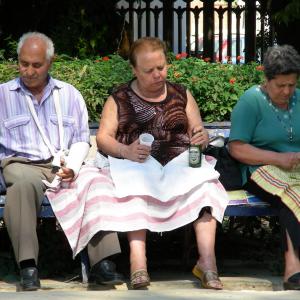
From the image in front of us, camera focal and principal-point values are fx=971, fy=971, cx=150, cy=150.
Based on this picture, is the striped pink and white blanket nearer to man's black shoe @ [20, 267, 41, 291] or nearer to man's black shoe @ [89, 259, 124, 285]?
man's black shoe @ [89, 259, 124, 285]

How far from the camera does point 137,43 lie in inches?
237

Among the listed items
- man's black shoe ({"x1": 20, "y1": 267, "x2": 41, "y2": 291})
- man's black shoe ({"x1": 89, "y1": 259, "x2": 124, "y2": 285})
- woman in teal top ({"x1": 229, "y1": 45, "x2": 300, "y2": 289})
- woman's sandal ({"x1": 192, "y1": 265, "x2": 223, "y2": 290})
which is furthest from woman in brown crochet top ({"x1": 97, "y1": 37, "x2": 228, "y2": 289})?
man's black shoe ({"x1": 20, "y1": 267, "x2": 41, "y2": 291})

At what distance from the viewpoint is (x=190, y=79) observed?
692 cm

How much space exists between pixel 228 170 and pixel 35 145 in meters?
1.19

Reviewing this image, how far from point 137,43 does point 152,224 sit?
3.88 ft

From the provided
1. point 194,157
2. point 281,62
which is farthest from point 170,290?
point 281,62

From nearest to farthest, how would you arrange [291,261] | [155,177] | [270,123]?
[291,261], [155,177], [270,123]

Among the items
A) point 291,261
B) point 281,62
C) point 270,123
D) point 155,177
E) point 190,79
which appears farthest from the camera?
point 190,79

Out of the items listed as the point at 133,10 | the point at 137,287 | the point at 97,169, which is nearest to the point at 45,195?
the point at 97,169

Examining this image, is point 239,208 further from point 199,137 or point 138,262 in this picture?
point 138,262

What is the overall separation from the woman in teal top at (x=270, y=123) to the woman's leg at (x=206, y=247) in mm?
413

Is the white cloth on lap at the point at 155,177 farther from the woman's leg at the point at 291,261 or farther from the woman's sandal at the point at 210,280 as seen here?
the woman's leg at the point at 291,261

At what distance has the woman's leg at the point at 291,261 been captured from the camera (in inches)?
219

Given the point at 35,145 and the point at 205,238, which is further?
the point at 35,145
